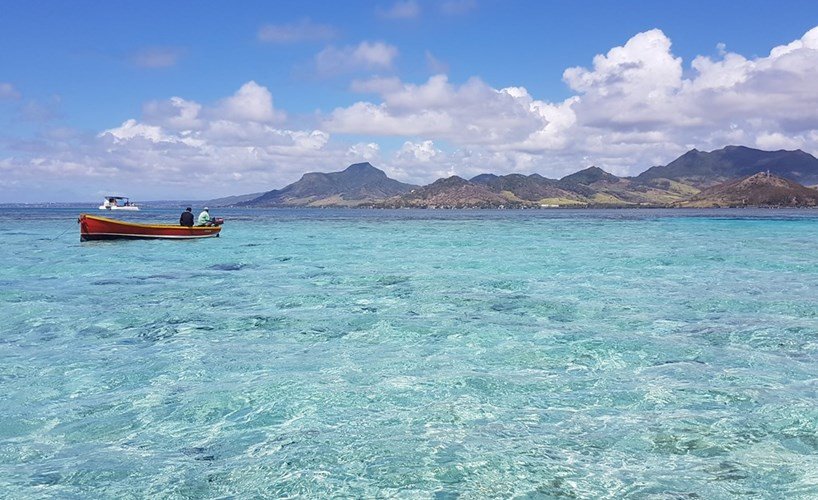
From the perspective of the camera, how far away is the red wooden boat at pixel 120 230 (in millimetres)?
56312

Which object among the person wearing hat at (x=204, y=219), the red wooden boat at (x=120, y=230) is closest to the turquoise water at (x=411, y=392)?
the red wooden boat at (x=120, y=230)

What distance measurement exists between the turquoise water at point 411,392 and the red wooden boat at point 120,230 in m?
31.4

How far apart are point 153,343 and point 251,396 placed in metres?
6.47

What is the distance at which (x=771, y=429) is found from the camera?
1023 centimetres

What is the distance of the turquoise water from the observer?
28.0 feet

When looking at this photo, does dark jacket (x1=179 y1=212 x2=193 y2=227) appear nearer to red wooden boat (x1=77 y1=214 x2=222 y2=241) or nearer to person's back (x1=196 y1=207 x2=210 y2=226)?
red wooden boat (x1=77 y1=214 x2=222 y2=241)

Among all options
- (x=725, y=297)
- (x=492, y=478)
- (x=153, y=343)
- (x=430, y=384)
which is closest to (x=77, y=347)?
(x=153, y=343)

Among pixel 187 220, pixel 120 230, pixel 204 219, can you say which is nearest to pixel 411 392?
pixel 187 220

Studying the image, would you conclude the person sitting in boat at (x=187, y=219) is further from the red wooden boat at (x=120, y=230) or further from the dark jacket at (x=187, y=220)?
the red wooden boat at (x=120, y=230)

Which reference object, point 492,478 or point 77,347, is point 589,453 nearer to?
point 492,478

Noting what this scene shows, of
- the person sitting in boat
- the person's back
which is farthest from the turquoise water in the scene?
the person's back

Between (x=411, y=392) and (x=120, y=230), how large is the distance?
5330 centimetres

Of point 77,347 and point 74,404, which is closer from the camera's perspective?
point 74,404

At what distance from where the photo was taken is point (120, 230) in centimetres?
5712
